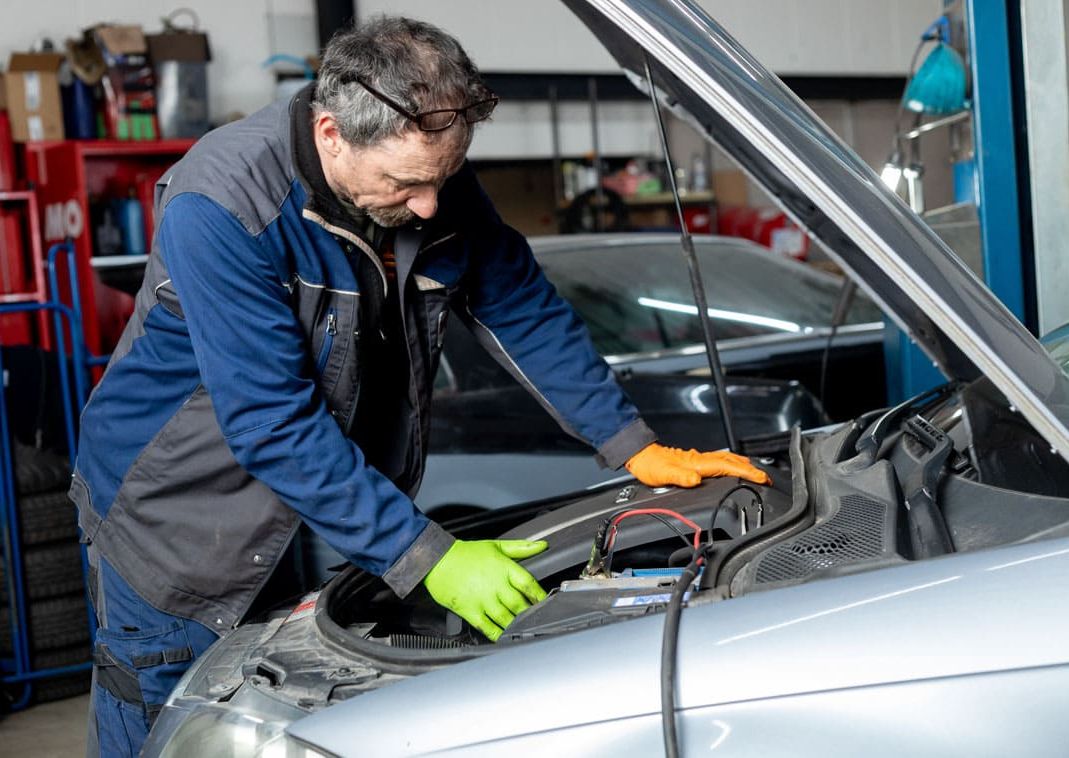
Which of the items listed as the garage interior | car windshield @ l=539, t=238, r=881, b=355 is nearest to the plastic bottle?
the garage interior

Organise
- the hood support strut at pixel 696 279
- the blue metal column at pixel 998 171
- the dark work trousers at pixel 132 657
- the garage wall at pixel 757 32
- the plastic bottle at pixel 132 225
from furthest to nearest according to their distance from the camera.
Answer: the garage wall at pixel 757 32 → the plastic bottle at pixel 132 225 → the blue metal column at pixel 998 171 → the dark work trousers at pixel 132 657 → the hood support strut at pixel 696 279

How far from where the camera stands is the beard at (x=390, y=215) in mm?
1892

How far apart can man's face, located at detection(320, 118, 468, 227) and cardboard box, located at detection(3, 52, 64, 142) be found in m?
4.78

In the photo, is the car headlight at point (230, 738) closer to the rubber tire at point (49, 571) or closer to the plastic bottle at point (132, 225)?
the rubber tire at point (49, 571)

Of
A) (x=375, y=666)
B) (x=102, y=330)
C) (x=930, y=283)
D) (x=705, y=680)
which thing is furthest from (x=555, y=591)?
(x=102, y=330)

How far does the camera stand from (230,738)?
1508 mm

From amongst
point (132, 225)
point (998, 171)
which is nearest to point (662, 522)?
point (998, 171)

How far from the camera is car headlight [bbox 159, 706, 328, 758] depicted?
1426 millimetres

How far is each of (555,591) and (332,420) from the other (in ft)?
1.39

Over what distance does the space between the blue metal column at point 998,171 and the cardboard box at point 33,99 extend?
452 cm

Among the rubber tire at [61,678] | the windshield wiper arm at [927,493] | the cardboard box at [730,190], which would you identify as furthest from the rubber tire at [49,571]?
the cardboard box at [730,190]

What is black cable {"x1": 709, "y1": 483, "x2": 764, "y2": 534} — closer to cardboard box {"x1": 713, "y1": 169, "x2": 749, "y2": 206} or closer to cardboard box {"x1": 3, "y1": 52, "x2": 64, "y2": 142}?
cardboard box {"x1": 3, "y1": 52, "x2": 64, "y2": 142}

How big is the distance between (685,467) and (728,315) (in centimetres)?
219

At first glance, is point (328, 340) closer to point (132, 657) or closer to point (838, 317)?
point (132, 657)
